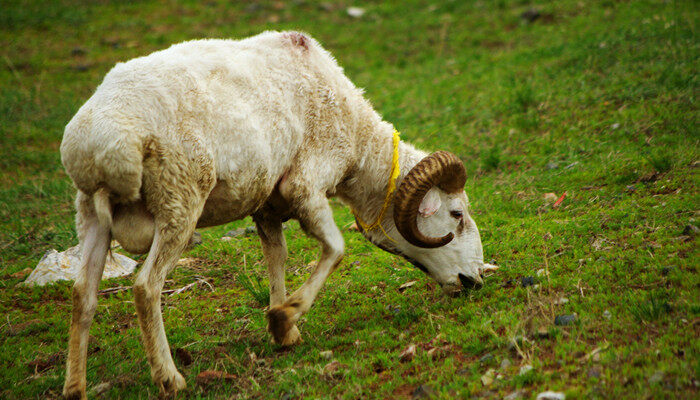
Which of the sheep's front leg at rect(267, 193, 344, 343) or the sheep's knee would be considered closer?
the sheep's knee

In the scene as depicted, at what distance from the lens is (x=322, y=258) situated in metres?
5.19

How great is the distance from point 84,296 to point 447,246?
3.13 m

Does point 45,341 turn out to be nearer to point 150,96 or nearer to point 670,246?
point 150,96

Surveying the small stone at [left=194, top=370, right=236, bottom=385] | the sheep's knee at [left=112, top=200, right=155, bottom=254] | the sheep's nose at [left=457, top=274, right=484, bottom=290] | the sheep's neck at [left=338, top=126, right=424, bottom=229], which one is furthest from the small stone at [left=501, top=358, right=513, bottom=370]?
the sheep's knee at [left=112, top=200, right=155, bottom=254]

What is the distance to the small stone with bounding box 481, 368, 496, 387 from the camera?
3757mm

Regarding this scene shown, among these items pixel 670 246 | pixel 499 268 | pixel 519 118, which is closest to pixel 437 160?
pixel 499 268

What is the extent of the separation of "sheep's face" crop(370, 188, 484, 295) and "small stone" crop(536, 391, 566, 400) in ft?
6.89

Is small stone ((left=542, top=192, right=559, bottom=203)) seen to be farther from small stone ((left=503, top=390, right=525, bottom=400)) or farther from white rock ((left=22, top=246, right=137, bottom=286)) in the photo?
white rock ((left=22, top=246, right=137, bottom=286))

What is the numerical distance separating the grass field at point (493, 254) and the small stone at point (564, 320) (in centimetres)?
4

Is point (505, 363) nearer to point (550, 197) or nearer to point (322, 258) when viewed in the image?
point (322, 258)

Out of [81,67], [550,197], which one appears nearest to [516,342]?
[550,197]

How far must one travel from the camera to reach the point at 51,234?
7688 millimetres

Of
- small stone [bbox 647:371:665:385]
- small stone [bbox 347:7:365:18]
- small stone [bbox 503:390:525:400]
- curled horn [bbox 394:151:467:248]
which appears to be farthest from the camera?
small stone [bbox 347:7:365:18]

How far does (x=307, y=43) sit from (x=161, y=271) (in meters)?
2.48
